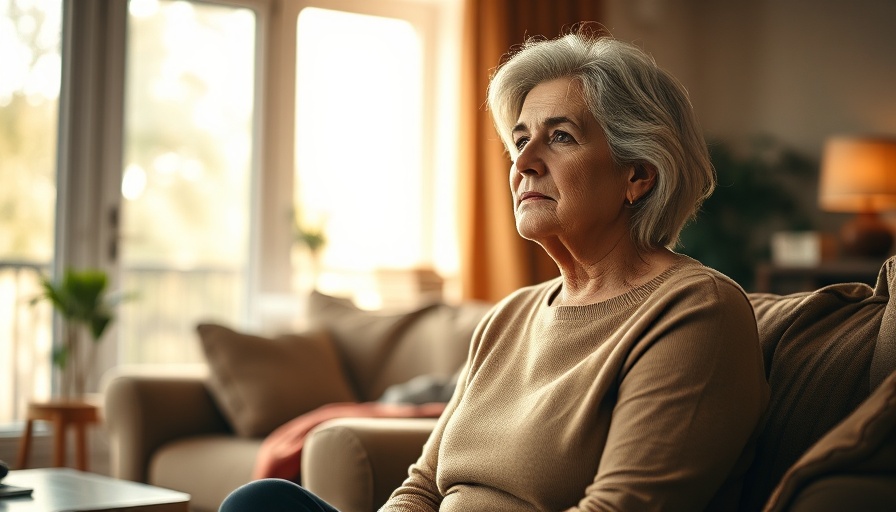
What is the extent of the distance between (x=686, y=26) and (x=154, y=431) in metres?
4.03

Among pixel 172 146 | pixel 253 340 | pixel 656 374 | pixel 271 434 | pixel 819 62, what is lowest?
pixel 271 434

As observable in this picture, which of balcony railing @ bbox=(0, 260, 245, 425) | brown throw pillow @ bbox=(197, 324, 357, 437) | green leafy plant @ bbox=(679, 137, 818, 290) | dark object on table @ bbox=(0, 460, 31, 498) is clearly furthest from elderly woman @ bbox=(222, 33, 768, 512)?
green leafy plant @ bbox=(679, 137, 818, 290)

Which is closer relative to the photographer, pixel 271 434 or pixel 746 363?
pixel 746 363

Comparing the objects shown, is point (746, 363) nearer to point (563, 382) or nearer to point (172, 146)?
point (563, 382)

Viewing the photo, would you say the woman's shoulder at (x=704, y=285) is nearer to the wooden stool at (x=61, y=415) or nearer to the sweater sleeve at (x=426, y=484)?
the sweater sleeve at (x=426, y=484)

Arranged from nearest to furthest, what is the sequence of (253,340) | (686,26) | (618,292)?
(618,292)
(253,340)
(686,26)

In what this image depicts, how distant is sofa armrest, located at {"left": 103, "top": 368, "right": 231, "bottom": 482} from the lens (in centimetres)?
325

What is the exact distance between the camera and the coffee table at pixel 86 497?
1872 mm

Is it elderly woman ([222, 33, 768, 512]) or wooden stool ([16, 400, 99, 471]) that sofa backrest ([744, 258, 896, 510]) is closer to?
elderly woman ([222, 33, 768, 512])

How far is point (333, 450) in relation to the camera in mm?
2256

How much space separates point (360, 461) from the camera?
223cm

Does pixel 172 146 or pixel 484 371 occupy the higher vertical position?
pixel 172 146

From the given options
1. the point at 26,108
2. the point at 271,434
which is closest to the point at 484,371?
the point at 271,434

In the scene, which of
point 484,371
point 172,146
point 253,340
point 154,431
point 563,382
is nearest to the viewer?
point 563,382
